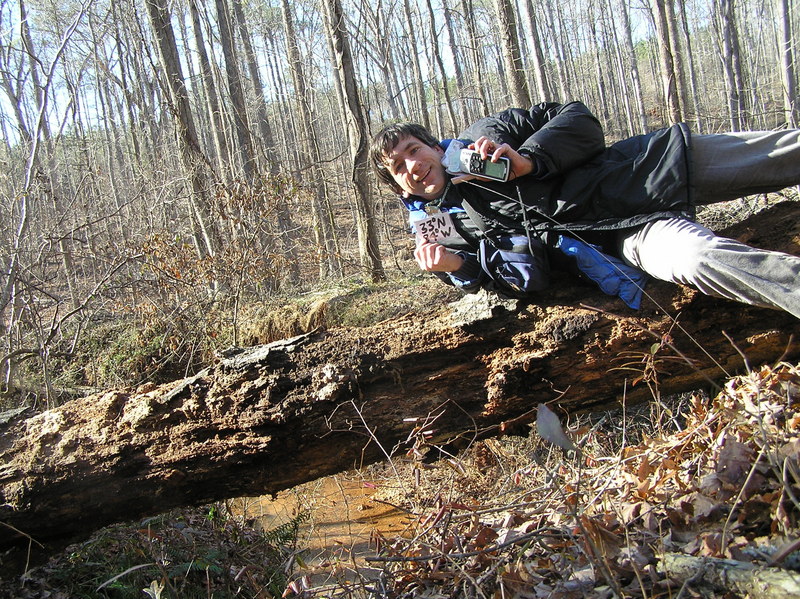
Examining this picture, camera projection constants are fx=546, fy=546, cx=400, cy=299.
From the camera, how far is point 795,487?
5.55 feet

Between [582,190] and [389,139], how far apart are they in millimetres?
1017

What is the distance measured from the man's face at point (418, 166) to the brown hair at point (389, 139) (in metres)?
0.02

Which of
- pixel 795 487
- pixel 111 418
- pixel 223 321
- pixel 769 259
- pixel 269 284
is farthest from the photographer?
pixel 269 284

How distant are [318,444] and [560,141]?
1.90 metres

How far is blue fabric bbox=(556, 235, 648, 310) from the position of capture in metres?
2.53

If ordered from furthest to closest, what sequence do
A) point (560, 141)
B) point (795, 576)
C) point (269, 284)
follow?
point (269, 284) < point (560, 141) < point (795, 576)

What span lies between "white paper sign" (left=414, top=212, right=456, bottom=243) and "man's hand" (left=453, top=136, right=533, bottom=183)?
1.41ft

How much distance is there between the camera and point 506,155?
2.61m

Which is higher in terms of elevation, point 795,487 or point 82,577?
point 795,487

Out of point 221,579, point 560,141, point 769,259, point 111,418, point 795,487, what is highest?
point 560,141

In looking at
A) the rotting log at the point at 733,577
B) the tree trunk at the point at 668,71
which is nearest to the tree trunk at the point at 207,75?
the tree trunk at the point at 668,71

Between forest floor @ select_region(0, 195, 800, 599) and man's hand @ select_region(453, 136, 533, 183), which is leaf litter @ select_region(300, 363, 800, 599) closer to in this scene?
forest floor @ select_region(0, 195, 800, 599)

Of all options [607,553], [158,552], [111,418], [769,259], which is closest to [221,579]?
[158,552]

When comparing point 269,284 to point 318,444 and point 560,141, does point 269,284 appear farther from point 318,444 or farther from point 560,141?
point 560,141
